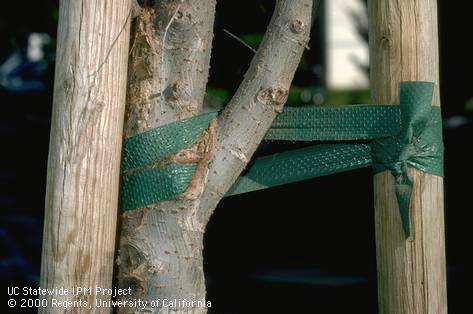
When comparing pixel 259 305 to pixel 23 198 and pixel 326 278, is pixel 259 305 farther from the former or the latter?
pixel 23 198

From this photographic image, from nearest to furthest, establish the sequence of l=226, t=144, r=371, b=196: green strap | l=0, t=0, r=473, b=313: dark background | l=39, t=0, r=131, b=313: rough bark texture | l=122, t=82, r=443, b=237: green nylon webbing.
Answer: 1. l=39, t=0, r=131, b=313: rough bark texture
2. l=122, t=82, r=443, b=237: green nylon webbing
3. l=226, t=144, r=371, b=196: green strap
4. l=0, t=0, r=473, b=313: dark background

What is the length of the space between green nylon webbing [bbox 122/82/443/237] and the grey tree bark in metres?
0.04

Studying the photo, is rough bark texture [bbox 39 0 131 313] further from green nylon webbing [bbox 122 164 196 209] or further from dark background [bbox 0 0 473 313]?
dark background [bbox 0 0 473 313]

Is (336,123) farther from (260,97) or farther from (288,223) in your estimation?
(288,223)

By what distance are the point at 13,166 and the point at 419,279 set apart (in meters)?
4.51

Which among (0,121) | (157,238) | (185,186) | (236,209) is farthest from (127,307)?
(236,209)

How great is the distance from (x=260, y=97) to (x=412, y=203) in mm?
492

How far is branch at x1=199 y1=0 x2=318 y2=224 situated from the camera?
2.30 m

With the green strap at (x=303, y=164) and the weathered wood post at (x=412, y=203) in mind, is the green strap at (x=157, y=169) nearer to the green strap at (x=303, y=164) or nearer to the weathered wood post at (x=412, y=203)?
the green strap at (x=303, y=164)

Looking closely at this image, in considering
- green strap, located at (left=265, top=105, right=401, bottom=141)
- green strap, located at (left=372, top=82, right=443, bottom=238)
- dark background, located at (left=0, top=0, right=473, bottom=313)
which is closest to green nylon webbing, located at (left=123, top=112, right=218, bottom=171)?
green strap, located at (left=265, top=105, right=401, bottom=141)

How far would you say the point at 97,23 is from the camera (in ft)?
7.07

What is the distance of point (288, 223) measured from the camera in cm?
697

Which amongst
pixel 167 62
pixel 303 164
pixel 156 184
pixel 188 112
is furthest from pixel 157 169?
pixel 303 164

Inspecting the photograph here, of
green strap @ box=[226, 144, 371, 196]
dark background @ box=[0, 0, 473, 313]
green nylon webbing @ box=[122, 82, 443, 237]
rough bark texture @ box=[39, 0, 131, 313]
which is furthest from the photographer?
dark background @ box=[0, 0, 473, 313]
